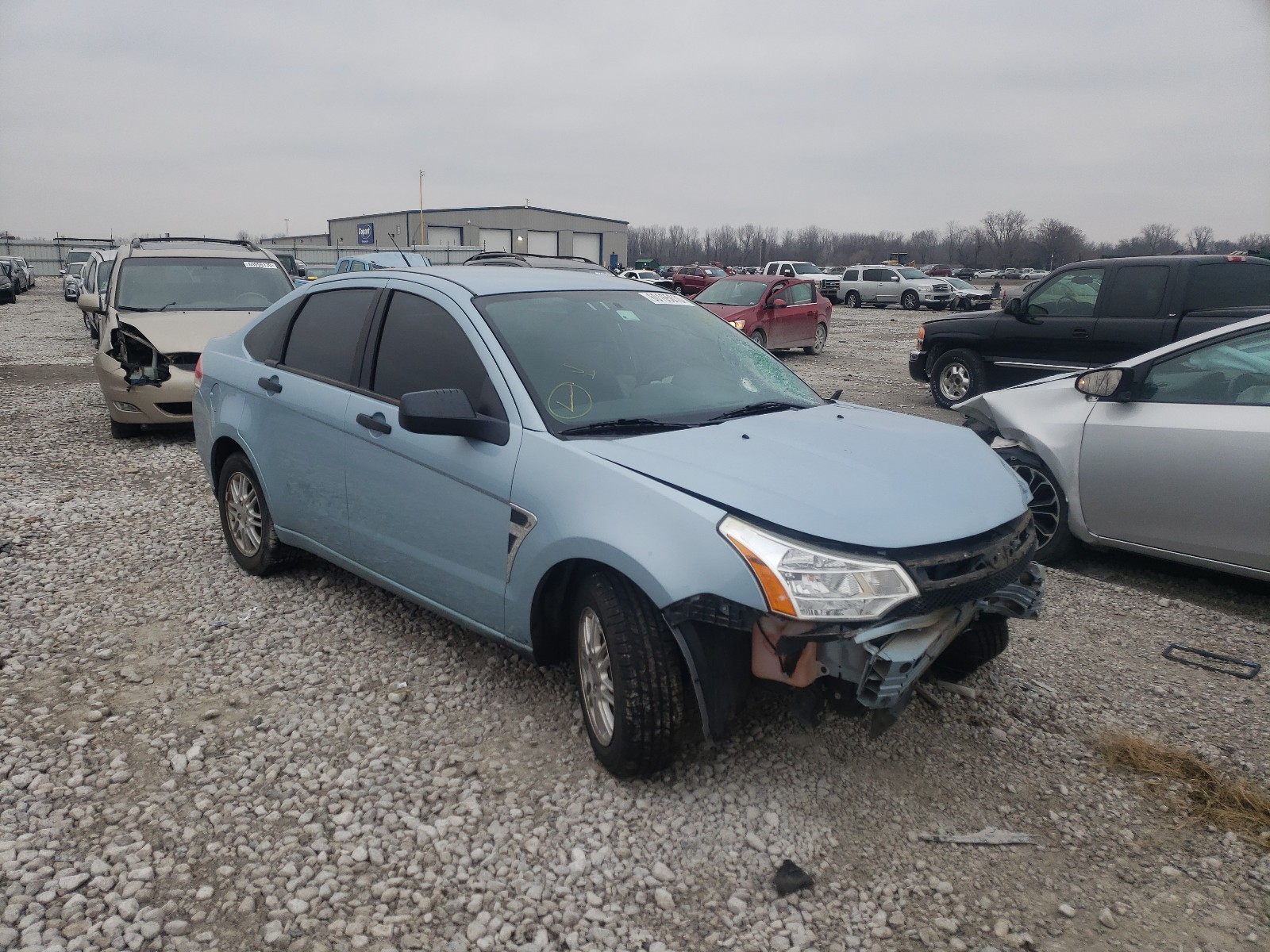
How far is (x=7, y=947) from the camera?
2289 mm

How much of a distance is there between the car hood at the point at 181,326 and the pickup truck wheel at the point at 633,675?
6.73 meters

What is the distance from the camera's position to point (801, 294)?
706 inches

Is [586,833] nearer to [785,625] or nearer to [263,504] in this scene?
[785,625]

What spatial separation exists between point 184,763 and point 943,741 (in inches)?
107

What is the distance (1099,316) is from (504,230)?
70980mm

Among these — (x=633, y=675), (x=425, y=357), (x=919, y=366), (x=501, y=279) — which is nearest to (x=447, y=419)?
(x=425, y=357)

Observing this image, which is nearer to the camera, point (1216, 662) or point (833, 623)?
point (833, 623)

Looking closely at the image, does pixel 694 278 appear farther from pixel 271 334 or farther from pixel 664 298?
pixel 664 298

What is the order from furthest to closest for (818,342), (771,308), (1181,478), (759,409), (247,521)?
(818,342), (771,308), (247,521), (1181,478), (759,409)

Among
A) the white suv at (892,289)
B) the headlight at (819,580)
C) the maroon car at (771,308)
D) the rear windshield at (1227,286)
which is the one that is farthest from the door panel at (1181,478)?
the white suv at (892,289)

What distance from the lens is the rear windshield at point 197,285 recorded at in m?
9.19

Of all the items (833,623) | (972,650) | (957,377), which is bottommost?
(972,650)

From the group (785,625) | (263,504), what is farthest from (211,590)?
(785,625)

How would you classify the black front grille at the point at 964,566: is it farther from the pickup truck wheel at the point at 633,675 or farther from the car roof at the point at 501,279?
the car roof at the point at 501,279
